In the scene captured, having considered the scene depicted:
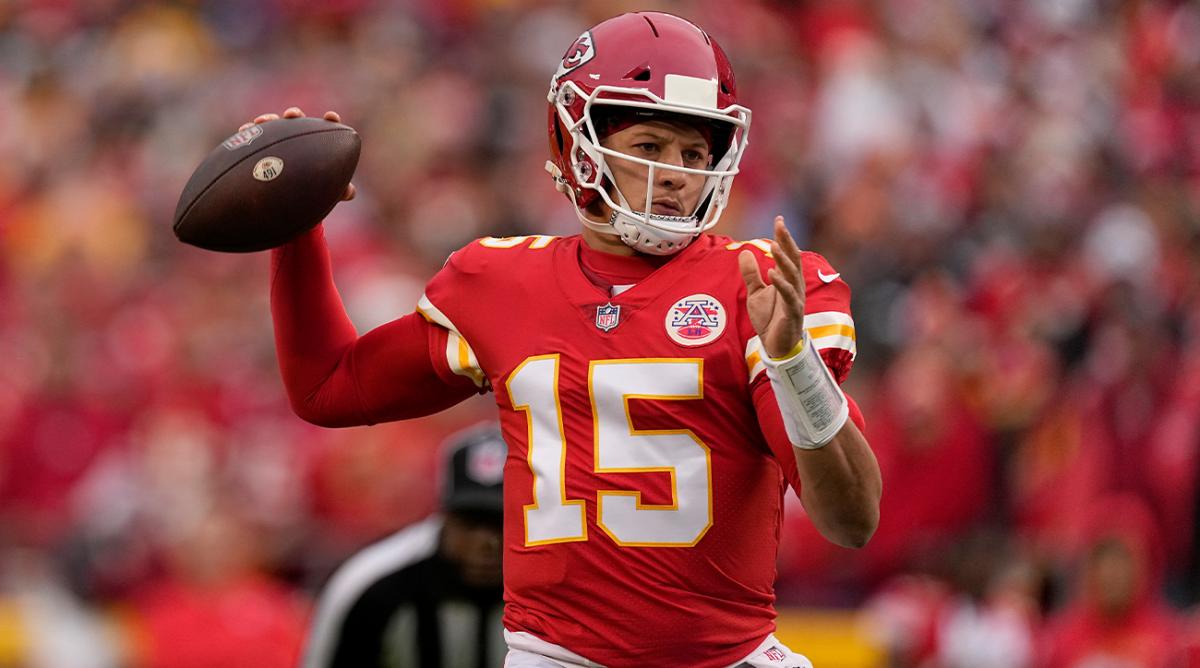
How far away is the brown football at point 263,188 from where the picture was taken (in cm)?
340

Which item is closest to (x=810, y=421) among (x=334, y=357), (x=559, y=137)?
(x=559, y=137)

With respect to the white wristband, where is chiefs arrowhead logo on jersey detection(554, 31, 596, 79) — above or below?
above

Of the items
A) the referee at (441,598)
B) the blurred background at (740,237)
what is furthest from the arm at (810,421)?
the blurred background at (740,237)

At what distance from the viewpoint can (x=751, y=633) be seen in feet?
10.4

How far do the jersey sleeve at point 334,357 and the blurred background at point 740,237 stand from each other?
3422 millimetres

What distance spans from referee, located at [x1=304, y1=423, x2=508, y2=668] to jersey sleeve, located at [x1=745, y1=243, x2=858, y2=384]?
5.77 ft

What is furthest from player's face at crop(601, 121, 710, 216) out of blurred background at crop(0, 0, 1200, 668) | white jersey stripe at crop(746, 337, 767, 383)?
blurred background at crop(0, 0, 1200, 668)

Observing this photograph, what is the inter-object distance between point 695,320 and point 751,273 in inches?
9.7

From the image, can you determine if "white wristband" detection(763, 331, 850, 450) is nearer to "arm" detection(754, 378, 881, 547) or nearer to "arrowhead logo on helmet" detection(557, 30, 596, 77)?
"arm" detection(754, 378, 881, 547)

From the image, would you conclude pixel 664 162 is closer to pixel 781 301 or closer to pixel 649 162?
pixel 649 162

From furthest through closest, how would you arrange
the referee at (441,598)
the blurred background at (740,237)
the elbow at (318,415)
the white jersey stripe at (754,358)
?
1. the blurred background at (740,237)
2. the referee at (441,598)
3. the elbow at (318,415)
4. the white jersey stripe at (754,358)

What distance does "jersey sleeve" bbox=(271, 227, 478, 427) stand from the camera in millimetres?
3475

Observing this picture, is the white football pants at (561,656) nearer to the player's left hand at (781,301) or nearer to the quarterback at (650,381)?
the quarterback at (650,381)

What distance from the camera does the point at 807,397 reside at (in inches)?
113
